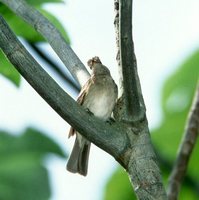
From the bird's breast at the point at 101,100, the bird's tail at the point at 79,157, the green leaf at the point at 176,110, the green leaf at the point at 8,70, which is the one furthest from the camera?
the bird's tail at the point at 79,157

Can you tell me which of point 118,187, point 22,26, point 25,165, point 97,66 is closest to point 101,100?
point 97,66

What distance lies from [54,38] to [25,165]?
1.97 ft

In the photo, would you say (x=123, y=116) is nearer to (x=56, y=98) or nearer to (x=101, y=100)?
(x=56, y=98)

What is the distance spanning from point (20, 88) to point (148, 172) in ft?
3.57

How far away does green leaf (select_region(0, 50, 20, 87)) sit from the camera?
3625mm

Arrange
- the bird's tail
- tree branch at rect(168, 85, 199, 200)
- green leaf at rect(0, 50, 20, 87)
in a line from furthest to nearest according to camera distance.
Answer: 1. the bird's tail
2. tree branch at rect(168, 85, 199, 200)
3. green leaf at rect(0, 50, 20, 87)

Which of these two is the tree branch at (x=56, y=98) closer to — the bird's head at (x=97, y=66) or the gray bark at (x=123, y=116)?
the gray bark at (x=123, y=116)

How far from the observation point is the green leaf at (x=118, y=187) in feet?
15.7

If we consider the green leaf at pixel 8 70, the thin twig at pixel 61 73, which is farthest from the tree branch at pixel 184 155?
the green leaf at pixel 8 70

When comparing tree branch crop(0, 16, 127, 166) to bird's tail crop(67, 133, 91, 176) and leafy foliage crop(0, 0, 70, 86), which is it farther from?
bird's tail crop(67, 133, 91, 176)

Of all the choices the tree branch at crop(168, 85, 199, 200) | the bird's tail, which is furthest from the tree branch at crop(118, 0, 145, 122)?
the bird's tail

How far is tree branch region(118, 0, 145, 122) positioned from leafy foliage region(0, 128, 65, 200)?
1.64ft

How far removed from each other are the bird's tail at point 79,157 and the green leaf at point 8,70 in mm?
1442

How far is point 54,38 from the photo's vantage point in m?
3.43
